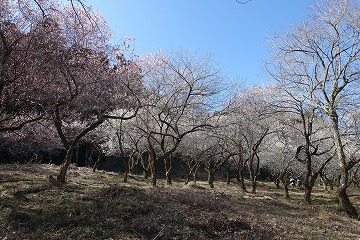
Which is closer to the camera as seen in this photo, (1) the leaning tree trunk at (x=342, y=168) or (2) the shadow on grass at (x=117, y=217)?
(2) the shadow on grass at (x=117, y=217)

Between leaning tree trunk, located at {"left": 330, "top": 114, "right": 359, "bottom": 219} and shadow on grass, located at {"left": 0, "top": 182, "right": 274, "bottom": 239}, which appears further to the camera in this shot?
leaning tree trunk, located at {"left": 330, "top": 114, "right": 359, "bottom": 219}

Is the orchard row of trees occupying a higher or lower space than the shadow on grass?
higher

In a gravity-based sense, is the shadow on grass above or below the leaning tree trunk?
below

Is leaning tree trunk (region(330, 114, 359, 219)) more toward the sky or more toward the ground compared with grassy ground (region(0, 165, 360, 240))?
more toward the sky

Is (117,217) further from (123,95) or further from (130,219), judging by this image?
(123,95)

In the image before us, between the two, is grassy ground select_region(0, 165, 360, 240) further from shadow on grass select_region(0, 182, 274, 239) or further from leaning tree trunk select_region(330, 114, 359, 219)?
leaning tree trunk select_region(330, 114, 359, 219)

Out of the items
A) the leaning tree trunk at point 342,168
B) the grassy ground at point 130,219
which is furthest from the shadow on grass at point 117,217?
the leaning tree trunk at point 342,168

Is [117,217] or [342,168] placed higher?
[342,168]

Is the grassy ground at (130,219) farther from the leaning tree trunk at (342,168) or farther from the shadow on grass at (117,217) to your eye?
the leaning tree trunk at (342,168)

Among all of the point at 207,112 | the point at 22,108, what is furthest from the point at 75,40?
the point at 207,112

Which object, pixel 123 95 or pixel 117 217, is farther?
pixel 123 95

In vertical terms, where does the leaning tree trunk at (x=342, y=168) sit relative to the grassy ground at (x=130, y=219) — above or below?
above

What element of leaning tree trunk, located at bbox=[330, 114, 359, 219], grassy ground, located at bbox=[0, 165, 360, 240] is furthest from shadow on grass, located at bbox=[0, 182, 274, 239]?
leaning tree trunk, located at bbox=[330, 114, 359, 219]

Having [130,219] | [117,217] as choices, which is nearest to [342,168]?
[130,219]
